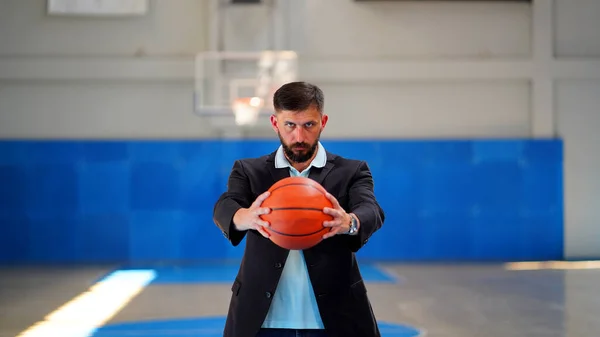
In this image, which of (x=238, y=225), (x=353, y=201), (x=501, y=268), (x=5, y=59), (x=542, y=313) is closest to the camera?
(x=238, y=225)

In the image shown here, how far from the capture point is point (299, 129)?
1.94m

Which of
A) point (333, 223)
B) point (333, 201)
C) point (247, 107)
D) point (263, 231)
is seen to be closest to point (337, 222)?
point (333, 223)

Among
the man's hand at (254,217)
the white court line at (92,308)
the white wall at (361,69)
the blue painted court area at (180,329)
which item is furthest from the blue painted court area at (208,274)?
the man's hand at (254,217)

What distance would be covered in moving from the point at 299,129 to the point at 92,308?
4514 millimetres

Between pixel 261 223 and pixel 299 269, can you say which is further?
pixel 299 269

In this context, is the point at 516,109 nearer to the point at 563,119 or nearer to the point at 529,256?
the point at 563,119

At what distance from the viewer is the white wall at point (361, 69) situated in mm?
9062

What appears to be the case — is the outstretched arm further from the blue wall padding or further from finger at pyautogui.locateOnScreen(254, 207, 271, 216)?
the blue wall padding

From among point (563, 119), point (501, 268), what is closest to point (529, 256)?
point (501, 268)

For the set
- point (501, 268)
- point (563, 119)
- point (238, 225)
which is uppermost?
point (563, 119)

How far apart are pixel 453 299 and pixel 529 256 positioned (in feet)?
11.6

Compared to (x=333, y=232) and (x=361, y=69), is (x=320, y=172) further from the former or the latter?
(x=361, y=69)

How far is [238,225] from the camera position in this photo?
1.93 metres

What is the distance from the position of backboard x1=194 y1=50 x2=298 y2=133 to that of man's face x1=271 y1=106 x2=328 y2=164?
6421mm
